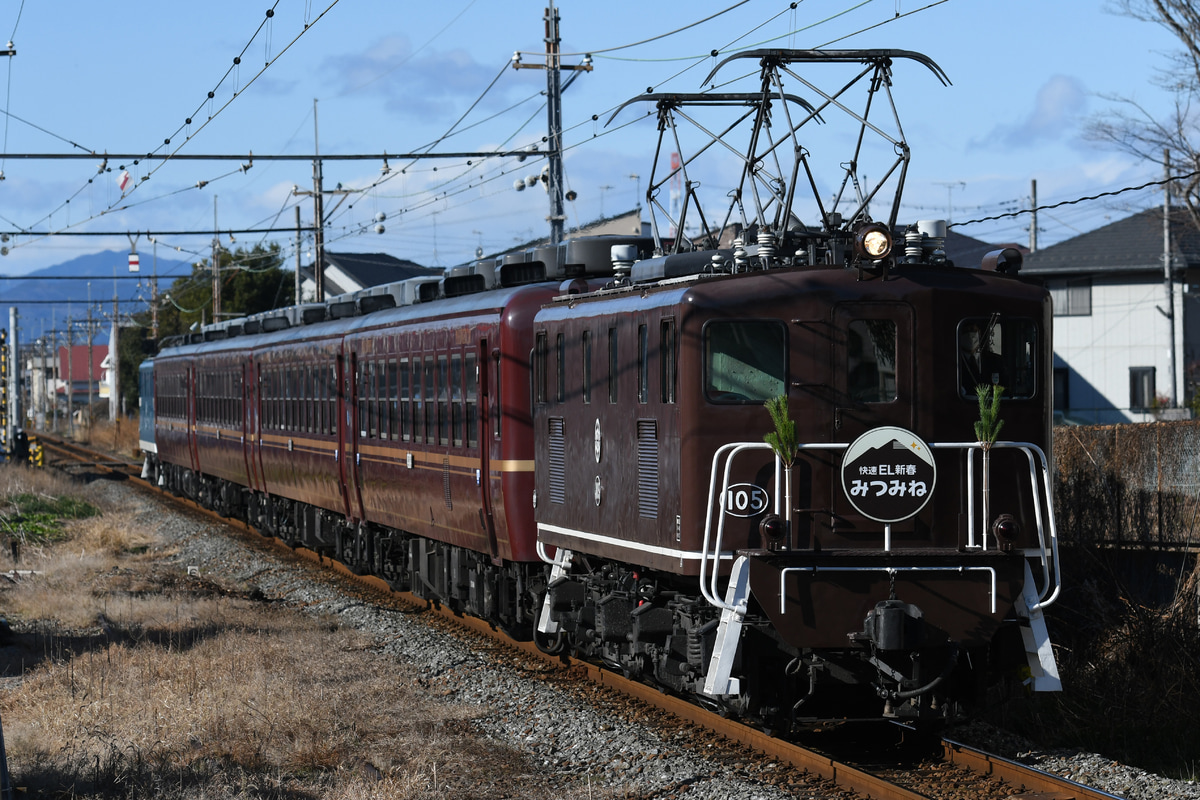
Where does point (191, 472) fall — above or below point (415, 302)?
below

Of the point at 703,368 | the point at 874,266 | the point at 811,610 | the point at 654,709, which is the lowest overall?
the point at 654,709

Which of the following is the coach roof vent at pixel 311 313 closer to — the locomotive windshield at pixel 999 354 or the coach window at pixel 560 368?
the coach window at pixel 560 368

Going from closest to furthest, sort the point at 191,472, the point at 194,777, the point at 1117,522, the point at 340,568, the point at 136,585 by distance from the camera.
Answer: the point at 194,777, the point at 1117,522, the point at 136,585, the point at 340,568, the point at 191,472

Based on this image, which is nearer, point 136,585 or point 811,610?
point 811,610

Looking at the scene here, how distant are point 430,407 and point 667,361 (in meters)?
5.76

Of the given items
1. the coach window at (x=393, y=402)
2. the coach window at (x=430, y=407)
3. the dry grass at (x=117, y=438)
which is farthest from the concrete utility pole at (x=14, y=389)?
the coach window at (x=430, y=407)

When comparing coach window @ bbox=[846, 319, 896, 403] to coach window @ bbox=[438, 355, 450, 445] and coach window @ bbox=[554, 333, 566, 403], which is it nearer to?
coach window @ bbox=[554, 333, 566, 403]

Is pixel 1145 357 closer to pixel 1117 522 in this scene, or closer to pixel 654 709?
pixel 1117 522

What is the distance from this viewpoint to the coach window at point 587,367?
431 inches

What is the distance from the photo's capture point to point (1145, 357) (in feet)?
136

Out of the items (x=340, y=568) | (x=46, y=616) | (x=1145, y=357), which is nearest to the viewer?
(x=46, y=616)

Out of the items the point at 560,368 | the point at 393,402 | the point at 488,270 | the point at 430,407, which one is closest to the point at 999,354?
the point at 560,368

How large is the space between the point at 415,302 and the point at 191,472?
52.3 feet

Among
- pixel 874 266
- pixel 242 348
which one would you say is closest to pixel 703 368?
pixel 874 266
